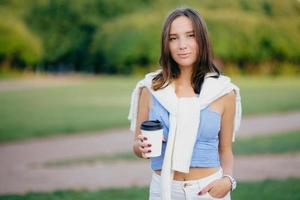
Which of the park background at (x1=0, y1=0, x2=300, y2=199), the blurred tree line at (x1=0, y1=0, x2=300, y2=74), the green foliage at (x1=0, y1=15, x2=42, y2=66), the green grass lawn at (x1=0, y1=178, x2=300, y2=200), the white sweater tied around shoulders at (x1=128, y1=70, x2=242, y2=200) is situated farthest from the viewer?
the blurred tree line at (x1=0, y1=0, x2=300, y2=74)

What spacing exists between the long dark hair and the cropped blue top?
103mm

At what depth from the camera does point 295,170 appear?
7.09m

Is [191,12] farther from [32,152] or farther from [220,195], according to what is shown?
[32,152]

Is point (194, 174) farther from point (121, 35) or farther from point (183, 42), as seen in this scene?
point (121, 35)

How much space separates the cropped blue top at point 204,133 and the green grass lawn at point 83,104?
8.20 m

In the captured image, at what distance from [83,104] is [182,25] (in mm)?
13969

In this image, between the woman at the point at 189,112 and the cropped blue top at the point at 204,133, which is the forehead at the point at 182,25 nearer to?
the woman at the point at 189,112

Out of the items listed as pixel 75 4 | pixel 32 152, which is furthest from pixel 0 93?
pixel 32 152

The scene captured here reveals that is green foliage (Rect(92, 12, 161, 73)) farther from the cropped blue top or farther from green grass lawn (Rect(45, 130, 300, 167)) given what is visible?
the cropped blue top

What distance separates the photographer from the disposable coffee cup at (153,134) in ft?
6.40

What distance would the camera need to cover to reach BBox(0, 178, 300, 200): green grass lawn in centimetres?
529

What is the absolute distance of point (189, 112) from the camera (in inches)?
81.4

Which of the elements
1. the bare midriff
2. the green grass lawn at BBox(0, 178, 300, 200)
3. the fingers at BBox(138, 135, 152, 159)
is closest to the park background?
the green grass lawn at BBox(0, 178, 300, 200)

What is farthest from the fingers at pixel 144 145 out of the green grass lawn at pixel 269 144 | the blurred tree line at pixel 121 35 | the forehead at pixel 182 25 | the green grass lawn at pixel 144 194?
the blurred tree line at pixel 121 35
